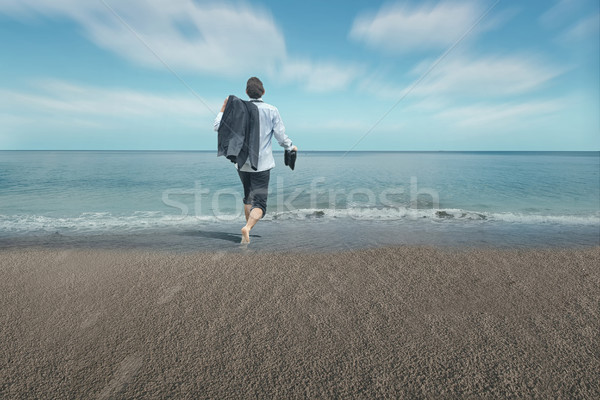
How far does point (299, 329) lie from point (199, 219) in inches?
235

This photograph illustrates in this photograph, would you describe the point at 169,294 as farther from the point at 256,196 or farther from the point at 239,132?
the point at 239,132

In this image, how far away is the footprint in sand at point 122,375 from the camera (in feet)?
6.14

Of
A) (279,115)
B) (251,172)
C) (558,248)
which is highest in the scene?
(279,115)

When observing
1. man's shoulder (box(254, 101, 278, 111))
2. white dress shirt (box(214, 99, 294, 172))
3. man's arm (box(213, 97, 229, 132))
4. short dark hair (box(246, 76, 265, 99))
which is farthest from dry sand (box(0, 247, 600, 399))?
short dark hair (box(246, 76, 265, 99))

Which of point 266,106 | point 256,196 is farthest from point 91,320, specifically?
point 266,106

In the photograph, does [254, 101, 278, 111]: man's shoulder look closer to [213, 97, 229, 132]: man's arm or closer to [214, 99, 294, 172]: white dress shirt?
[214, 99, 294, 172]: white dress shirt

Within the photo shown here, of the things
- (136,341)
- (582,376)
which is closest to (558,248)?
(582,376)

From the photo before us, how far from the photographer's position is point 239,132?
16.0ft

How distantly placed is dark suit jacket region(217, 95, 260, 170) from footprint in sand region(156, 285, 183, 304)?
2227 mm

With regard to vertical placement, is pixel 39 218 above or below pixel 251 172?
below

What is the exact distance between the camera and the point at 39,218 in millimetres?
7895

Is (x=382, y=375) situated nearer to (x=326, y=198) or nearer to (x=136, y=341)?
(x=136, y=341)

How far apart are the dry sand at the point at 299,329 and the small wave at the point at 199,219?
273 cm

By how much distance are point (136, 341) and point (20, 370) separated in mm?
688
